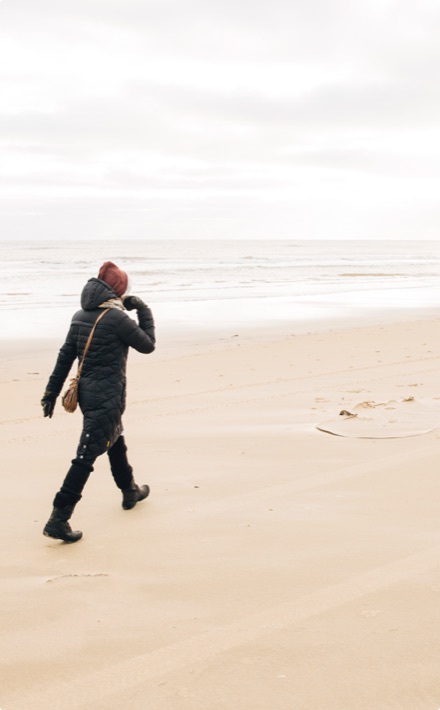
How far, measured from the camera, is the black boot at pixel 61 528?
169 inches

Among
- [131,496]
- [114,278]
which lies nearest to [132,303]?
[114,278]

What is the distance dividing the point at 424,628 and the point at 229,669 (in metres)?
0.80

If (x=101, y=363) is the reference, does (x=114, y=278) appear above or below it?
above

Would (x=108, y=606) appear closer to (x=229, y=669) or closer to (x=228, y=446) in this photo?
(x=229, y=669)

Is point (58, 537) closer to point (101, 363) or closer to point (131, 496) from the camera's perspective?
point (131, 496)

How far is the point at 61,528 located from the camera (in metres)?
4.29

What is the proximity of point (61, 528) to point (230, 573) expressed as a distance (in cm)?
113

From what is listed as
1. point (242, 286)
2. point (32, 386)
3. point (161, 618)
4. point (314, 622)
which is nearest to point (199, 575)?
point (161, 618)

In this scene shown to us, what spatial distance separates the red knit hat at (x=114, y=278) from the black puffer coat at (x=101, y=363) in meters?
0.04

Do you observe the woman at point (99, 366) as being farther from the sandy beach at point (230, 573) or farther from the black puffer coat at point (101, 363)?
the sandy beach at point (230, 573)

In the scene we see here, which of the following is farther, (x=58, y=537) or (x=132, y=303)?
(x=132, y=303)

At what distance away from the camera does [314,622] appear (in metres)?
3.08

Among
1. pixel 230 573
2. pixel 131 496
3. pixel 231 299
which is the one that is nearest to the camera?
pixel 230 573

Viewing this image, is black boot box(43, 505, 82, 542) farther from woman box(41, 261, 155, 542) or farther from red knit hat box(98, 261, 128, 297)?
red knit hat box(98, 261, 128, 297)
